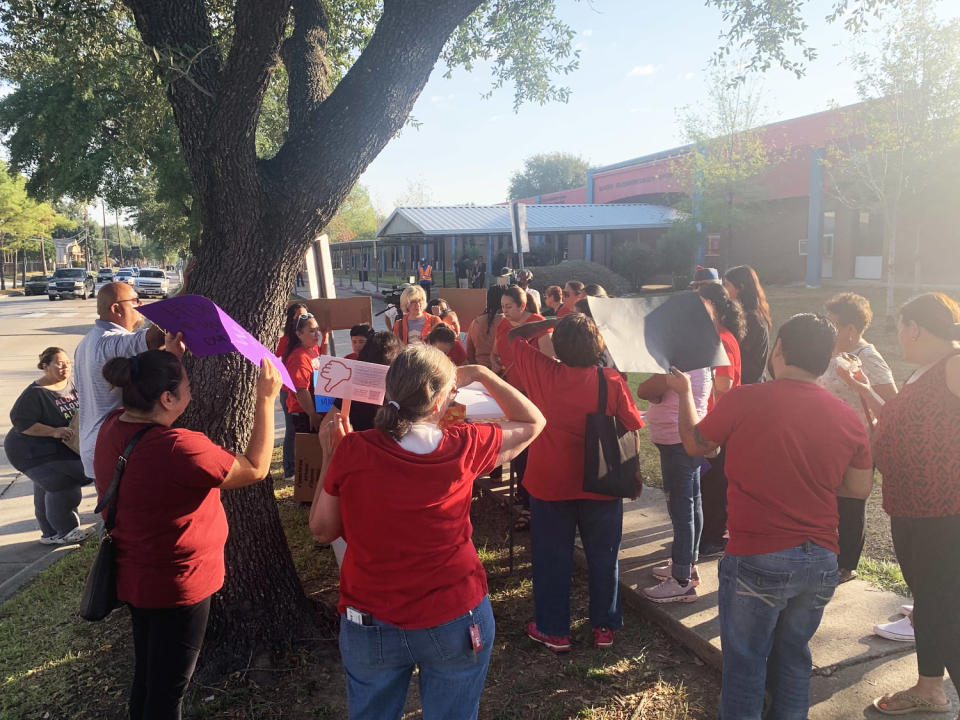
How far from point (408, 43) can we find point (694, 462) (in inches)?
112

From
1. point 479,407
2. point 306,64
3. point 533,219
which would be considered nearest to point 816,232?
point 533,219

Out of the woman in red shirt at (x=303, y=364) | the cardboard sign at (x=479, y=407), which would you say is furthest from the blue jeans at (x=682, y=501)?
the woman in red shirt at (x=303, y=364)

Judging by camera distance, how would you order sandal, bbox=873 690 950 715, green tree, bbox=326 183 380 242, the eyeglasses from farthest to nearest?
green tree, bbox=326 183 380 242 → the eyeglasses → sandal, bbox=873 690 950 715

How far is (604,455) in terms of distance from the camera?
10.8ft

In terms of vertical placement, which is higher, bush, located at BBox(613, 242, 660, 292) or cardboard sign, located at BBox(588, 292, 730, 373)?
bush, located at BBox(613, 242, 660, 292)

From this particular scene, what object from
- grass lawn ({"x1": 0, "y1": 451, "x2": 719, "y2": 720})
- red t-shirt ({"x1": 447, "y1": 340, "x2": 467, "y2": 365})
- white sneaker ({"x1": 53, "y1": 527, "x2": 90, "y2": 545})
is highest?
red t-shirt ({"x1": 447, "y1": 340, "x2": 467, "y2": 365})

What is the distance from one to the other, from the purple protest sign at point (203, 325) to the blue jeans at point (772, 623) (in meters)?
1.79

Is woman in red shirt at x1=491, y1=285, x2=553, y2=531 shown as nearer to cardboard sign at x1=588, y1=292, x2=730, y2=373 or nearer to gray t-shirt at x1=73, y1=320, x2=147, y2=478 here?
cardboard sign at x1=588, y1=292, x2=730, y2=373

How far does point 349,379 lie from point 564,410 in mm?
1293

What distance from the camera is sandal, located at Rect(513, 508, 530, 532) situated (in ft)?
17.3

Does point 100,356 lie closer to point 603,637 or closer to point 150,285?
point 603,637

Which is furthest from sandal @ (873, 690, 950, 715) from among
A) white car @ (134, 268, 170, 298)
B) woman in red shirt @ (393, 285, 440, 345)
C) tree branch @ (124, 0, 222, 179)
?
white car @ (134, 268, 170, 298)

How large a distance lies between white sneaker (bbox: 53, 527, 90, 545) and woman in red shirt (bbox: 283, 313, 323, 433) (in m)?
1.89

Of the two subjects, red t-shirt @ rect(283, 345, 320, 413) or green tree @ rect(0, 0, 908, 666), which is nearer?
green tree @ rect(0, 0, 908, 666)
